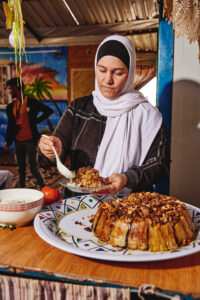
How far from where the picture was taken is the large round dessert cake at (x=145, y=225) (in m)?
1.13

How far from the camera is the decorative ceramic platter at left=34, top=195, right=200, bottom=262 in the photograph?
3.18 ft

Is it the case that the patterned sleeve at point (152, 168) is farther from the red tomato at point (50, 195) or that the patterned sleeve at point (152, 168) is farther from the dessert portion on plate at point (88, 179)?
the red tomato at point (50, 195)

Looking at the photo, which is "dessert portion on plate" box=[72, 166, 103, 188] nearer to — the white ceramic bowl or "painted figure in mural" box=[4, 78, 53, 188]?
the white ceramic bowl

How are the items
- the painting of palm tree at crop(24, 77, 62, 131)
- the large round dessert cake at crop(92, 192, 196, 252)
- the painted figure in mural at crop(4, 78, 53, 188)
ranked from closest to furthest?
1. the large round dessert cake at crop(92, 192, 196, 252)
2. the painted figure in mural at crop(4, 78, 53, 188)
3. the painting of palm tree at crop(24, 77, 62, 131)

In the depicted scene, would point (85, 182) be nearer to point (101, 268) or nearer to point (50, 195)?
point (50, 195)

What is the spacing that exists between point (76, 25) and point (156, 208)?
7.23 m

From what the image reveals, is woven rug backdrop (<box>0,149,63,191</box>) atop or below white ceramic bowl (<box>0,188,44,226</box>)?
below

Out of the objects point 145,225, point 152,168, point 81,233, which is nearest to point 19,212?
point 81,233

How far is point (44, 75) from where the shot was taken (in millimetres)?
8648

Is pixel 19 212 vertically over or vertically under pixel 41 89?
under

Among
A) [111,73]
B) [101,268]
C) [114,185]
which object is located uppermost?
[111,73]

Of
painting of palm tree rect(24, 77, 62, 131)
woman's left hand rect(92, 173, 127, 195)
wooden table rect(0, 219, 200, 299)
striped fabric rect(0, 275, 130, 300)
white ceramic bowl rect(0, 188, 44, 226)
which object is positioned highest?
painting of palm tree rect(24, 77, 62, 131)

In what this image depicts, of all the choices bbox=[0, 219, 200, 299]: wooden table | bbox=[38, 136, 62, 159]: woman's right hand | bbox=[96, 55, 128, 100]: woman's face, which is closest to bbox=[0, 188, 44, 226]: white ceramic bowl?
bbox=[0, 219, 200, 299]: wooden table

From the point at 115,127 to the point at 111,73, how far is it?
39 cm
